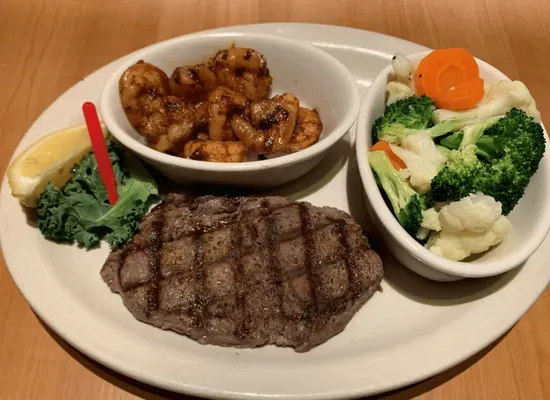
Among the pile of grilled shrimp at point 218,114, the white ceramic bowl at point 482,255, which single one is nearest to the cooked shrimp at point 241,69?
the pile of grilled shrimp at point 218,114

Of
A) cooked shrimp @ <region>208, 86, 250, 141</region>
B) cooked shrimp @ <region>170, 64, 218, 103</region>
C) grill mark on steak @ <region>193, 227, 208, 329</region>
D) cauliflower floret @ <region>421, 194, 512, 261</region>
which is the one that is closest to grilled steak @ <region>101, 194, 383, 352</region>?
grill mark on steak @ <region>193, 227, 208, 329</region>

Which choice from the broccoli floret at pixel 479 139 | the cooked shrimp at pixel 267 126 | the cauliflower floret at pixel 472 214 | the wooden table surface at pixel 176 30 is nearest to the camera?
the cauliflower floret at pixel 472 214

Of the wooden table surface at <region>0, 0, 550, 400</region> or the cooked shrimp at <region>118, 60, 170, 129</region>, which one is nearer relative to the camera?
the cooked shrimp at <region>118, 60, 170, 129</region>

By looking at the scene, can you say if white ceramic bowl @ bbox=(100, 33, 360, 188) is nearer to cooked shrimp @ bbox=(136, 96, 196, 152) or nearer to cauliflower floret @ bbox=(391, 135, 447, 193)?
cooked shrimp @ bbox=(136, 96, 196, 152)

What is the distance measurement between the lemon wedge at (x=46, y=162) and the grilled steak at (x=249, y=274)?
1.31 feet

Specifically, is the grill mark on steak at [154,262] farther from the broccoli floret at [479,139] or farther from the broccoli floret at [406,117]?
the broccoli floret at [479,139]

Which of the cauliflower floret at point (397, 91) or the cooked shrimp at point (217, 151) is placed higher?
the cauliflower floret at point (397, 91)

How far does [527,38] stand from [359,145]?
1.79 meters

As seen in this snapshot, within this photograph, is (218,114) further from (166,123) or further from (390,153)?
(390,153)

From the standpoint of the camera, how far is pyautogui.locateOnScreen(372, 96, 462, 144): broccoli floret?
6.70 feet

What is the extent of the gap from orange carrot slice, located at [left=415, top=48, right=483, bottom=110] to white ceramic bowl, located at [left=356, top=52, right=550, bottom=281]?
318 millimetres

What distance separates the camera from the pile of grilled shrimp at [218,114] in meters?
2.09

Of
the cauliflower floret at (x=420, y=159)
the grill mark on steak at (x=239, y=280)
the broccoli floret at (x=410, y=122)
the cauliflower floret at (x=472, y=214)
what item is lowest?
the grill mark on steak at (x=239, y=280)

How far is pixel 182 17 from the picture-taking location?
3172 mm
